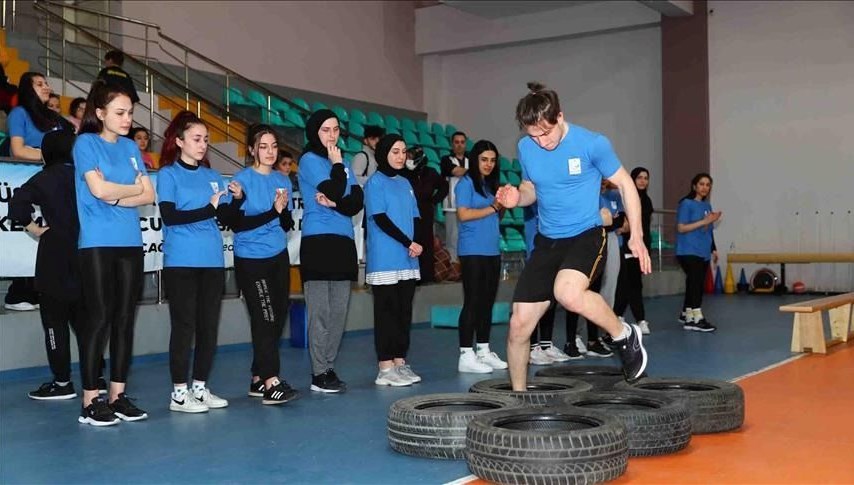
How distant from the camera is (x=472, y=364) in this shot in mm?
6129

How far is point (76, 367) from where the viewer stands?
652cm

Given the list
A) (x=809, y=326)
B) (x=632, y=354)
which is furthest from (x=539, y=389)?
(x=809, y=326)

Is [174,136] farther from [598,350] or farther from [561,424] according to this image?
[598,350]

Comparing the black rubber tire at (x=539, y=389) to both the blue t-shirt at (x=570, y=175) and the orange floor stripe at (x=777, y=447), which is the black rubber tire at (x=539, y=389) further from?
the blue t-shirt at (x=570, y=175)

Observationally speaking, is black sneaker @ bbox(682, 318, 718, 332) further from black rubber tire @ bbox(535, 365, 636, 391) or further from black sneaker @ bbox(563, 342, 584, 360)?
black rubber tire @ bbox(535, 365, 636, 391)

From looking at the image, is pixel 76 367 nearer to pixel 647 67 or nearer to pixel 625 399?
pixel 625 399

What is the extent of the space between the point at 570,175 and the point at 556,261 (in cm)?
40

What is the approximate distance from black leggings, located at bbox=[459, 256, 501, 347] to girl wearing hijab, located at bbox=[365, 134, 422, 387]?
1.67 ft

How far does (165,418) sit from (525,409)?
205cm

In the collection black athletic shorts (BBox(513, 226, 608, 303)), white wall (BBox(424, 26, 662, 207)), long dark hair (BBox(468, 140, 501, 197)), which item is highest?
white wall (BBox(424, 26, 662, 207))

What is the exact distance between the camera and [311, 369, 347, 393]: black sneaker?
17.4 ft

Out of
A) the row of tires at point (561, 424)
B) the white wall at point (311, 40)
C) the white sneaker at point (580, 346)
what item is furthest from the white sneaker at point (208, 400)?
the white wall at point (311, 40)

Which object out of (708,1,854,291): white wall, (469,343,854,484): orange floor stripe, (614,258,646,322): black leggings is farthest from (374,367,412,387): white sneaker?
(708,1,854,291): white wall

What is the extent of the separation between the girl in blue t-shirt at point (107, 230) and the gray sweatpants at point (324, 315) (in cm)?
108
